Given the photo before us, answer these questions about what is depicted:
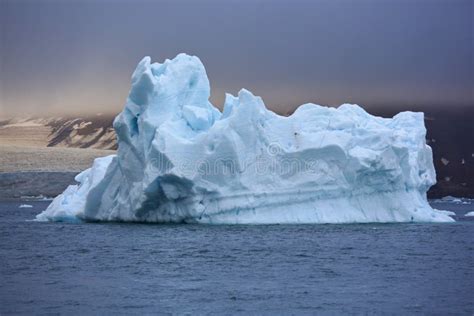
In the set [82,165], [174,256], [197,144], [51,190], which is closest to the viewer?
[174,256]

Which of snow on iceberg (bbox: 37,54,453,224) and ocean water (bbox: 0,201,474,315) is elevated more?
snow on iceberg (bbox: 37,54,453,224)

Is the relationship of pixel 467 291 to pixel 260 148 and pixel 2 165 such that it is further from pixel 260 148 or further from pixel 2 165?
pixel 2 165

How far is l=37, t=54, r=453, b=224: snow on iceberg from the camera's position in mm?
23250

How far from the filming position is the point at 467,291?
1467 cm

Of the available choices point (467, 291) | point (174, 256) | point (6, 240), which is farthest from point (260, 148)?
point (467, 291)

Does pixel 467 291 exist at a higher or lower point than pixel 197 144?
lower

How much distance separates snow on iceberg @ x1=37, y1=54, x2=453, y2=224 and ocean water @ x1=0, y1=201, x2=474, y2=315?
0.59 m

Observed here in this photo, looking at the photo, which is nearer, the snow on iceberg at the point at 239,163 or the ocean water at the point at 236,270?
the ocean water at the point at 236,270

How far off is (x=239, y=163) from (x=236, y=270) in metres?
6.48

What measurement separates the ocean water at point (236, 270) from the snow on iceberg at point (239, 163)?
589 mm

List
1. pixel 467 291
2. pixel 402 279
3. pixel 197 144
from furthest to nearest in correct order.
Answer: pixel 197 144, pixel 402 279, pixel 467 291

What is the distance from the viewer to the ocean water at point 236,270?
523 inches

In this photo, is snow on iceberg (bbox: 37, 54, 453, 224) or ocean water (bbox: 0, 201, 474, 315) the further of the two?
snow on iceberg (bbox: 37, 54, 453, 224)

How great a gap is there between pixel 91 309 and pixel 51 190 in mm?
49462
